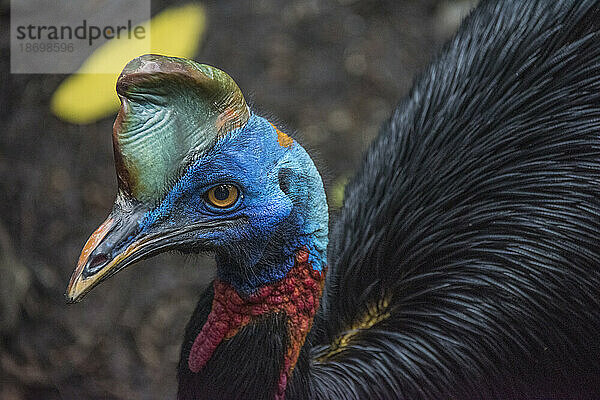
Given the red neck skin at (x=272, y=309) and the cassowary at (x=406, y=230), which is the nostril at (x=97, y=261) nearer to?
the cassowary at (x=406, y=230)

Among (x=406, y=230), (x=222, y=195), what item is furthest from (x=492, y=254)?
(x=222, y=195)

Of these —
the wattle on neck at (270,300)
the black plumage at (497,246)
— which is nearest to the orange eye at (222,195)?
the wattle on neck at (270,300)

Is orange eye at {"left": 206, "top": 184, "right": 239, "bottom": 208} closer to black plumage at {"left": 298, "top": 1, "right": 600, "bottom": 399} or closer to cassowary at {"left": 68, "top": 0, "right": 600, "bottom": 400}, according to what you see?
cassowary at {"left": 68, "top": 0, "right": 600, "bottom": 400}

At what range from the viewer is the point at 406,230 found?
4.79 ft

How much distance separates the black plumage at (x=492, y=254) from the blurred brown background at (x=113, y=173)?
634mm

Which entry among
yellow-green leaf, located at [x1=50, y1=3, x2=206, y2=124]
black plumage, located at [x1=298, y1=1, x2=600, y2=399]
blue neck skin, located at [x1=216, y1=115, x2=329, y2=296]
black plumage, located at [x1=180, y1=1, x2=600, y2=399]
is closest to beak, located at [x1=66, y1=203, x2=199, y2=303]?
blue neck skin, located at [x1=216, y1=115, x2=329, y2=296]

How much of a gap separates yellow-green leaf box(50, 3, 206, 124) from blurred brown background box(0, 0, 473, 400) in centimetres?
6

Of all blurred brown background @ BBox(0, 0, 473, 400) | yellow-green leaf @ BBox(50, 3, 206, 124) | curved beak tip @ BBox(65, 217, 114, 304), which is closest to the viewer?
curved beak tip @ BBox(65, 217, 114, 304)

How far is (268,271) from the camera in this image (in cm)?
122

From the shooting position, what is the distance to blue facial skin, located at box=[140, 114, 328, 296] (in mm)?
1089

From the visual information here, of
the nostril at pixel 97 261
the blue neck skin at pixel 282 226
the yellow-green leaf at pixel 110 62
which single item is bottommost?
the nostril at pixel 97 261

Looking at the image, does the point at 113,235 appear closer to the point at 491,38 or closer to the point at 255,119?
the point at 255,119

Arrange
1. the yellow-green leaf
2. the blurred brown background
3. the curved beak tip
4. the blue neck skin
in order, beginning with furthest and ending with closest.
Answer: the blurred brown background < the yellow-green leaf < the blue neck skin < the curved beak tip

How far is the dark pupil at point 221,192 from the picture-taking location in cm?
111
